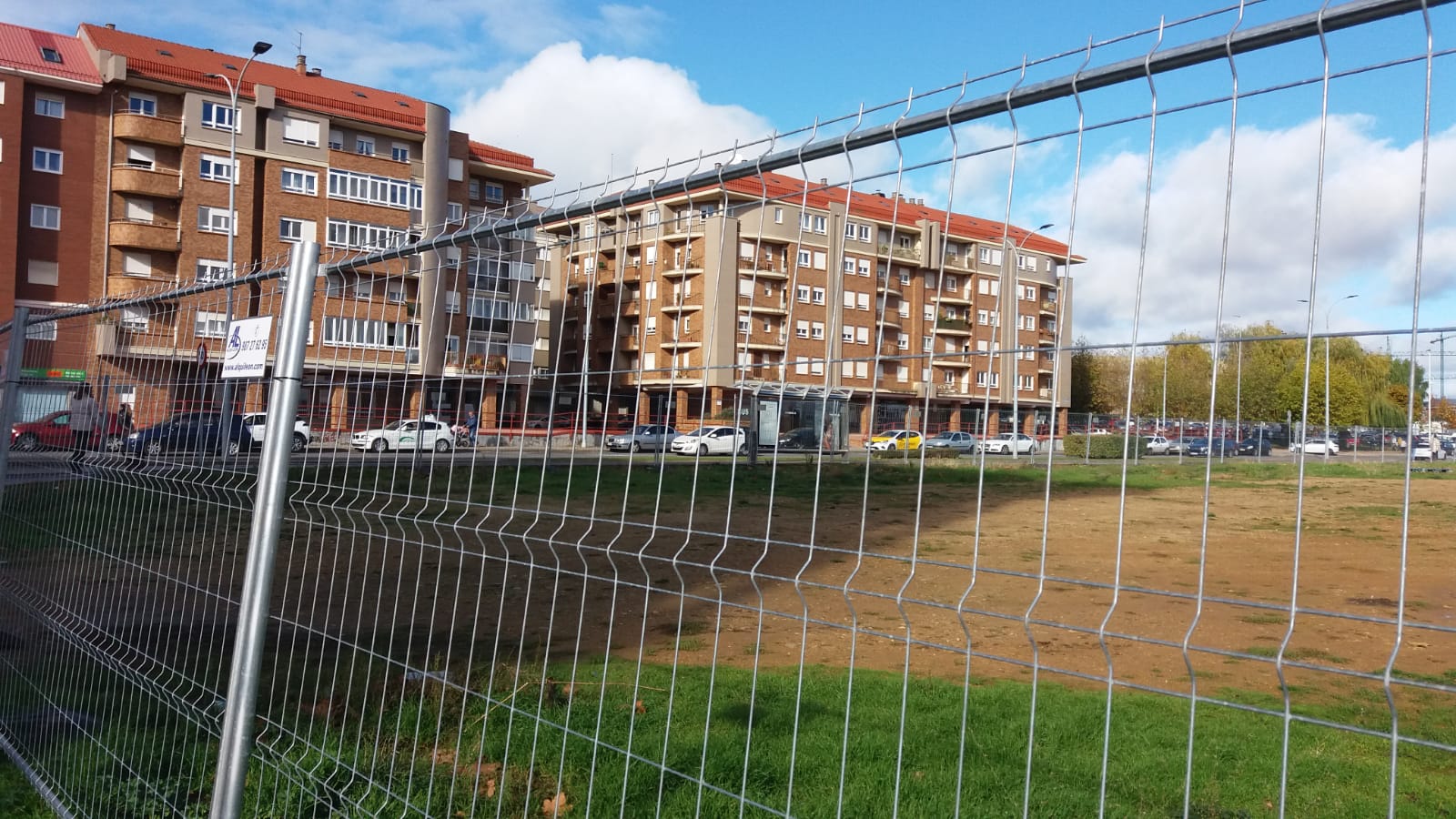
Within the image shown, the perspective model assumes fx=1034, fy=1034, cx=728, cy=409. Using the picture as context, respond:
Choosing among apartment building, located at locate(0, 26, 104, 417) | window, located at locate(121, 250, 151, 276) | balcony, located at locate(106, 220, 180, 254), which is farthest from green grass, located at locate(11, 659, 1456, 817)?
window, located at locate(121, 250, 151, 276)

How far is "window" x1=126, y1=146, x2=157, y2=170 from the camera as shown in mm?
39969

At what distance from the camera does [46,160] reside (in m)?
38.4

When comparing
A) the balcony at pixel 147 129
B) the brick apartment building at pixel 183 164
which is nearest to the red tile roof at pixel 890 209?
the brick apartment building at pixel 183 164

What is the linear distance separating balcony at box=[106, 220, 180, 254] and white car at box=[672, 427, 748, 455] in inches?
1684

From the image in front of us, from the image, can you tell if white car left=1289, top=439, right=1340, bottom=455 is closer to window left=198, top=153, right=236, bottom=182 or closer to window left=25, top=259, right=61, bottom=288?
window left=198, top=153, right=236, bottom=182

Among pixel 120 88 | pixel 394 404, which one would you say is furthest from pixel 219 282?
pixel 120 88

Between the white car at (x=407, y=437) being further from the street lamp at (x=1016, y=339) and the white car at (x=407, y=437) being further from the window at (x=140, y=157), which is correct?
the window at (x=140, y=157)

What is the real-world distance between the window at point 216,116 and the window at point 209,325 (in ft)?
135

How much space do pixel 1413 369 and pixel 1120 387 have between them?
0.70m

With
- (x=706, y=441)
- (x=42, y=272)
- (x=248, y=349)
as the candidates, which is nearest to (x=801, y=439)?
(x=706, y=441)

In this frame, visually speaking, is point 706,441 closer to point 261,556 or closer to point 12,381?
point 261,556

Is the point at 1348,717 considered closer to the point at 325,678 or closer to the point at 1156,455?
the point at 1156,455

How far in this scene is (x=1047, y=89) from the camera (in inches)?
79.4

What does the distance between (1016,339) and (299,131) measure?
45.8 meters
